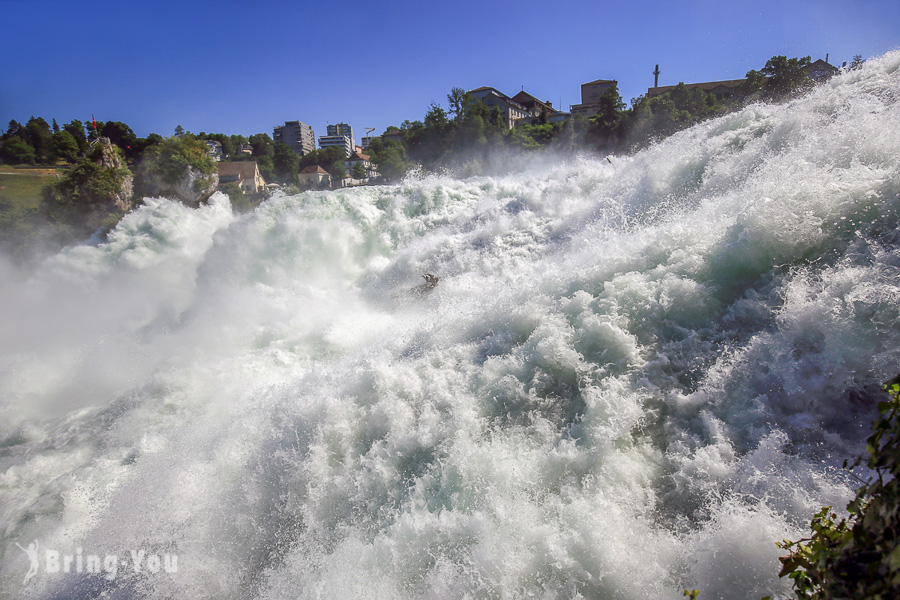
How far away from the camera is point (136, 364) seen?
8367 millimetres

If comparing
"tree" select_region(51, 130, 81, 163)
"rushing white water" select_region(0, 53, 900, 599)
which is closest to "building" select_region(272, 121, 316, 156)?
"tree" select_region(51, 130, 81, 163)

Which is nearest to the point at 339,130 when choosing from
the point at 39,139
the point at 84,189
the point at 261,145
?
the point at 261,145

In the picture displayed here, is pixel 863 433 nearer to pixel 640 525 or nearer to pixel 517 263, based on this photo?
pixel 640 525

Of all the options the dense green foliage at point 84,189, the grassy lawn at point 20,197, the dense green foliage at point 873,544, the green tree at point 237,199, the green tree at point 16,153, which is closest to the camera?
the dense green foliage at point 873,544

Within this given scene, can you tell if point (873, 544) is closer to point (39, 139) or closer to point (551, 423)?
point (551, 423)

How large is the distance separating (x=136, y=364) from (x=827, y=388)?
10.5 m

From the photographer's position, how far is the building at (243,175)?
4734 centimetres

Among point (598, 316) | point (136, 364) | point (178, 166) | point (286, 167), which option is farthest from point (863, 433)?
point (286, 167)

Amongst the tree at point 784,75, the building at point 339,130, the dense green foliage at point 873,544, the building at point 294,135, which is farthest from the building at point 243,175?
the building at point 339,130

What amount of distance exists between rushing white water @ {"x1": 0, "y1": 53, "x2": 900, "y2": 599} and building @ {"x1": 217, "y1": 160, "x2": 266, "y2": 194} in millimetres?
44636

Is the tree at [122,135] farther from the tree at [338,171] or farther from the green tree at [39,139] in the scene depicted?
the tree at [338,171]

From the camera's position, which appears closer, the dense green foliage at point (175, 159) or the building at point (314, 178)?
the dense green foliage at point (175, 159)

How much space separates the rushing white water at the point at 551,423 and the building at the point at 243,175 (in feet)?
146

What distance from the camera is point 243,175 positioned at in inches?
1906
